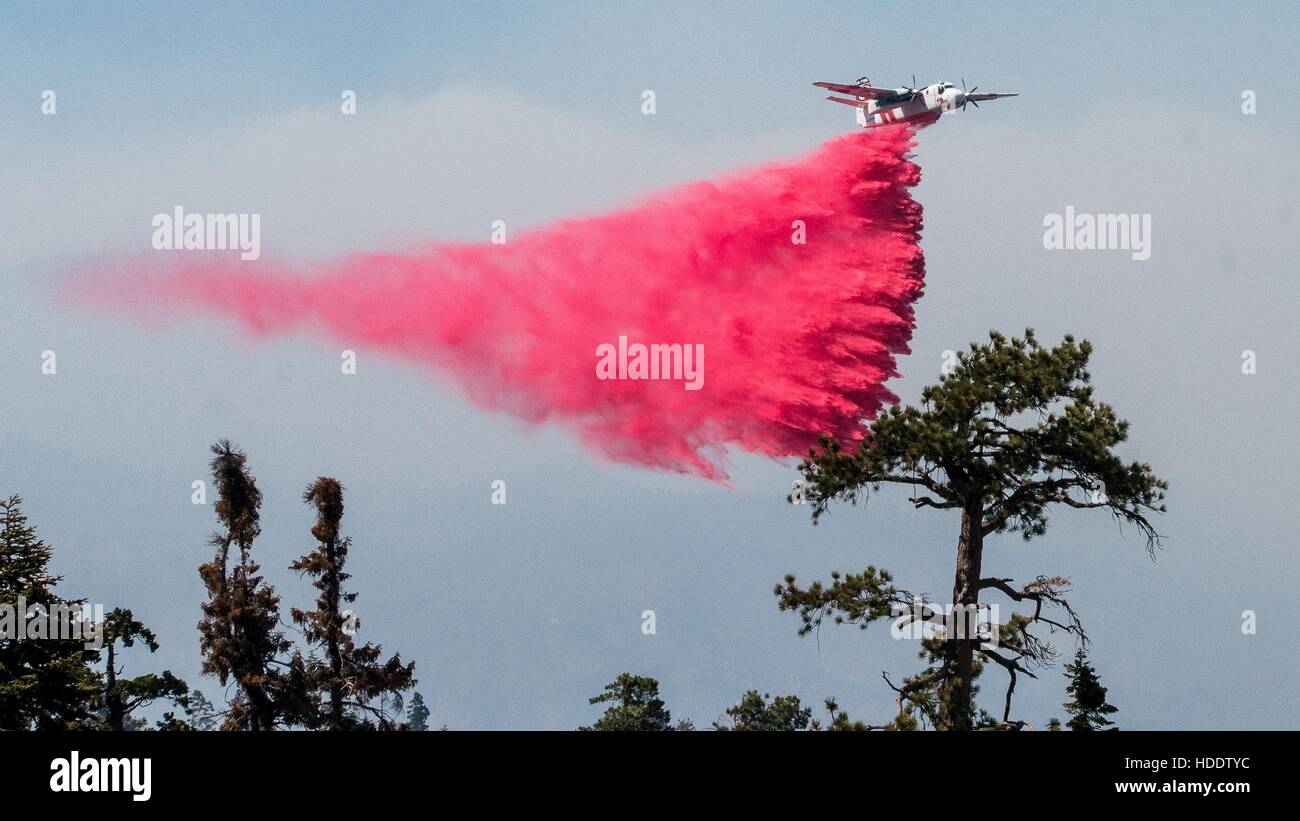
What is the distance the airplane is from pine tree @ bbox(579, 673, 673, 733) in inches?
1762

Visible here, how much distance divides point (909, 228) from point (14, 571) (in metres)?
36.8

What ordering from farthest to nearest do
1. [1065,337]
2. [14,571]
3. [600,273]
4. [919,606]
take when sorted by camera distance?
[600,273] < [14,571] < [1065,337] < [919,606]

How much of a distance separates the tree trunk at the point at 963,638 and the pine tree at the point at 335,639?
21.2 m

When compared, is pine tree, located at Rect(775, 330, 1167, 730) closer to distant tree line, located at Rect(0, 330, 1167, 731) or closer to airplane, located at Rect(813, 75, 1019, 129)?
distant tree line, located at Rect(0, 330, 1167, 731)

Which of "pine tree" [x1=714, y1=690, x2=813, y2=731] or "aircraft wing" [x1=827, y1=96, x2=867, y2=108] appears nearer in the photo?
"aircraft wing" [x1=827, y1=96, x2=867, y2=108]

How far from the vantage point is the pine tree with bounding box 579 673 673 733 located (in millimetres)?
115188

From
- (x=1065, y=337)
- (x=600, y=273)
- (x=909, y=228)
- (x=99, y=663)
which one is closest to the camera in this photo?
(x=1065, y=337)

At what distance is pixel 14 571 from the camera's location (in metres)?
58.2

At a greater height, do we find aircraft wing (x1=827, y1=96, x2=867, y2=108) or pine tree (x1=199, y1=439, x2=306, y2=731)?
aircraft wing (x1=827, y1=96, x2=867, y2=108)

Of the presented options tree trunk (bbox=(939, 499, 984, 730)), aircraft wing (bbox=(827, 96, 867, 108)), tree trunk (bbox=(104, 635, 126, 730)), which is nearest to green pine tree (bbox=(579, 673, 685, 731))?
aircraft wing (bbox=(827, 96, 867, 108))

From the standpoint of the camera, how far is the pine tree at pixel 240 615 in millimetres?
59969
